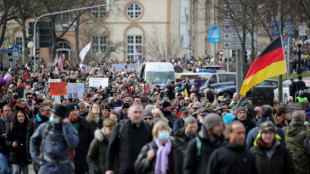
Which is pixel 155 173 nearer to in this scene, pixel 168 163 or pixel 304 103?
pixel 168 163

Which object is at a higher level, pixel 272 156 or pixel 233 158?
pixel 233 158

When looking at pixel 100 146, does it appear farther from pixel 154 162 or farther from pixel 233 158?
pixel 233 158

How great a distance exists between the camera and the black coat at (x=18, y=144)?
1211cm

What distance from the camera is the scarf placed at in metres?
8.08

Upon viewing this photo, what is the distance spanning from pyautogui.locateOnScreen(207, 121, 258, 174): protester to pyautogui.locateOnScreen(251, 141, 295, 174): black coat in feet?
2.85

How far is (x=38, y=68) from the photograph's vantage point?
40.8 m

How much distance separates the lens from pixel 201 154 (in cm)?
776

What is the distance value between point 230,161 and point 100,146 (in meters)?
2.92

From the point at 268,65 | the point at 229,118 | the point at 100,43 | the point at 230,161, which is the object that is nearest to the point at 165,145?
the point at 230,161

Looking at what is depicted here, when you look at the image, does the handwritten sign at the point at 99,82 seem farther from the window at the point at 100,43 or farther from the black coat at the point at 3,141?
the window at the point at 100,43

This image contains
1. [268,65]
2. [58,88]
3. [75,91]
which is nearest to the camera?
[268,65]

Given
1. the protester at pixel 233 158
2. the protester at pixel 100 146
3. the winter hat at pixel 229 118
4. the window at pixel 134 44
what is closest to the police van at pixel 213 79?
the winter hat at pixel 229 118

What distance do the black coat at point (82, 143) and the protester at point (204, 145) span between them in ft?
10.8

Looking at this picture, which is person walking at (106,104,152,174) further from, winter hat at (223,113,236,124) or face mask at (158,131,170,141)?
winter hat at (223,113,236,124)
